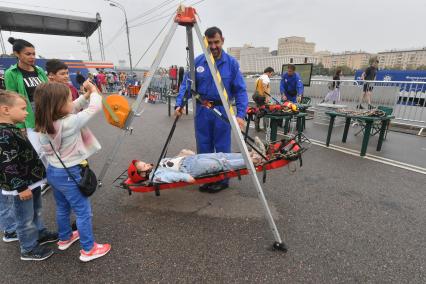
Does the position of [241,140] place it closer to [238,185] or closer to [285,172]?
[238,185]

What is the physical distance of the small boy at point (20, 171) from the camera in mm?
1856

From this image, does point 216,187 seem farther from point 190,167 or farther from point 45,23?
point 45,23

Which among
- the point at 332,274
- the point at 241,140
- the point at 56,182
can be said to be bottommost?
the point at 332,274

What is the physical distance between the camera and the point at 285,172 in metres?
4.29

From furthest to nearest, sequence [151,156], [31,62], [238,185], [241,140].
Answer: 1. [151,156]
2. [238,185]
3. [31,62]
4. [241,140]

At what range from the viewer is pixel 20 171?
6.37 ft

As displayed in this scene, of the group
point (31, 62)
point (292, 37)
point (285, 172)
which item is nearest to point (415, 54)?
point (292, 37)

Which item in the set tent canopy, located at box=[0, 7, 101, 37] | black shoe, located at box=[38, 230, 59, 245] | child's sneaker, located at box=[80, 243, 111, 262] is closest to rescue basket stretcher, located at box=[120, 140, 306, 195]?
child's sneaker, located at box=[80, 243, 111, 262]

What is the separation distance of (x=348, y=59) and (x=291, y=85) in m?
65.7

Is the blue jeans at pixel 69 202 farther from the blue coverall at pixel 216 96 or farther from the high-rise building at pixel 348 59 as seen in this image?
the high-rise building at pixel 348 59

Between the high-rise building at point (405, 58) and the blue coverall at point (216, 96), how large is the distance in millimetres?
34594

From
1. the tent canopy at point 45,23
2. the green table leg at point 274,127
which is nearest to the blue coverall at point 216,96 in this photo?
the green table leg at point 274,127

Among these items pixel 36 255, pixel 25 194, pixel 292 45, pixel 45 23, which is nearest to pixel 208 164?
pixel 25 194

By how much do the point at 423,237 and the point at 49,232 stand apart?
4.03 meters
